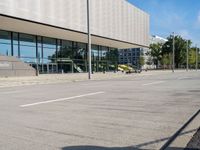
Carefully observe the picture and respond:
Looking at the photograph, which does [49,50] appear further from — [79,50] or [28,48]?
[79,50]

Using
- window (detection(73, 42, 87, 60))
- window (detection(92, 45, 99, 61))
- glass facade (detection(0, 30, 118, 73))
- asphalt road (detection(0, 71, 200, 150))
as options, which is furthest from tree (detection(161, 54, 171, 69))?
asphalt road (detection(0, 71, 200, 150))

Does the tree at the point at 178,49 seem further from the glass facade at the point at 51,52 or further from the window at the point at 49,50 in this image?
the window at the point at 49,50

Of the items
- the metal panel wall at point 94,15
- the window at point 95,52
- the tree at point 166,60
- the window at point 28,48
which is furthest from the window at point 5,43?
the tree at point 166,60

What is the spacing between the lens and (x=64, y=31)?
4709 centimetres

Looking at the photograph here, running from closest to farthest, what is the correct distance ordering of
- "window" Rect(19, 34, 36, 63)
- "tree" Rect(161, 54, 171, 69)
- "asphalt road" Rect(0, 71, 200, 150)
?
"asphalt road" Rect(0, 71, 200, 150)
"window" Rect(19, 34, 36, 63)
"tree" Rect(161, 54, 171, 69)

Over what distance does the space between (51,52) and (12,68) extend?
49.1 feet

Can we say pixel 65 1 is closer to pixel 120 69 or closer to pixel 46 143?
pixel 120 69

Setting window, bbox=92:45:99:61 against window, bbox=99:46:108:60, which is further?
window, bbox=99:46:108:60

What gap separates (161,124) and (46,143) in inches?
115

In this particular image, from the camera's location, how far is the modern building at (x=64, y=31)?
131 feet

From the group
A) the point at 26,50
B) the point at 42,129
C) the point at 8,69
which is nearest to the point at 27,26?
the point at 26,50

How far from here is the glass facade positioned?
4329cm

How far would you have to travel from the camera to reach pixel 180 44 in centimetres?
11338

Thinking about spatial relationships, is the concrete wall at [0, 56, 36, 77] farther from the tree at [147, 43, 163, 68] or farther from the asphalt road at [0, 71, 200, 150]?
the tree at [147, 43, 163, 68]
